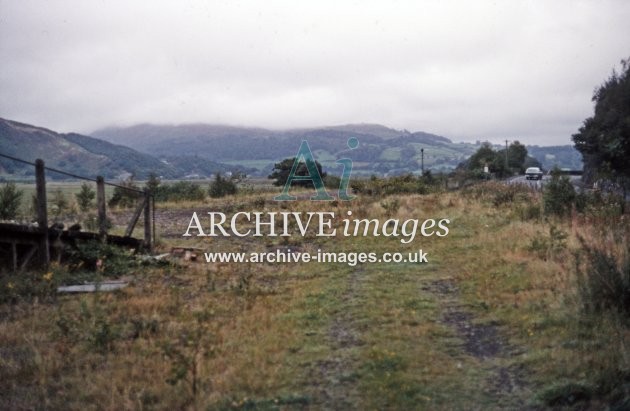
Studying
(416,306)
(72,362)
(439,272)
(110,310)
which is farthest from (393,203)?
(72,362)

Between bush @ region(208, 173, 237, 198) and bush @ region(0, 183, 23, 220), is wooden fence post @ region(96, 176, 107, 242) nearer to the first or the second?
bush @ region(0, 183, 23, 220)

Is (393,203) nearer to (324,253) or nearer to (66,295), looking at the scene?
(324,253)

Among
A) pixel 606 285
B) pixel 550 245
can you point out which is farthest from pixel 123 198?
pixel 606 285

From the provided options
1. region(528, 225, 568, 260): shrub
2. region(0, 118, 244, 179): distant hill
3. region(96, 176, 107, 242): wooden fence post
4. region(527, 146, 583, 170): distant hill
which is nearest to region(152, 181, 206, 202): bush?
region(96, 176, 107, 242): wooden fence post

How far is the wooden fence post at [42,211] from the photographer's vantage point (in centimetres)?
998

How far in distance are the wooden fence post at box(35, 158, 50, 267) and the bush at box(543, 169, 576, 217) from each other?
488 inches

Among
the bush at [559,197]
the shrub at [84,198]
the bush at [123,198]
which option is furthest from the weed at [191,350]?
the bush at [123,198]

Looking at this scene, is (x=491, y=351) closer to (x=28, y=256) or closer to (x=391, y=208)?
(x=28, y=256)

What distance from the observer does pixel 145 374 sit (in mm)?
5395

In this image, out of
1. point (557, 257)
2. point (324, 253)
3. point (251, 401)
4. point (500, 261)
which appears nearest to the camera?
point (251, 401)

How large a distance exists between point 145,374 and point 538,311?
4.92 m

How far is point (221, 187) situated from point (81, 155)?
88.2 metres

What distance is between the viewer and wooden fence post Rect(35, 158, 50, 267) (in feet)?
32.8

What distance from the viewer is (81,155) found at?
11112cm
